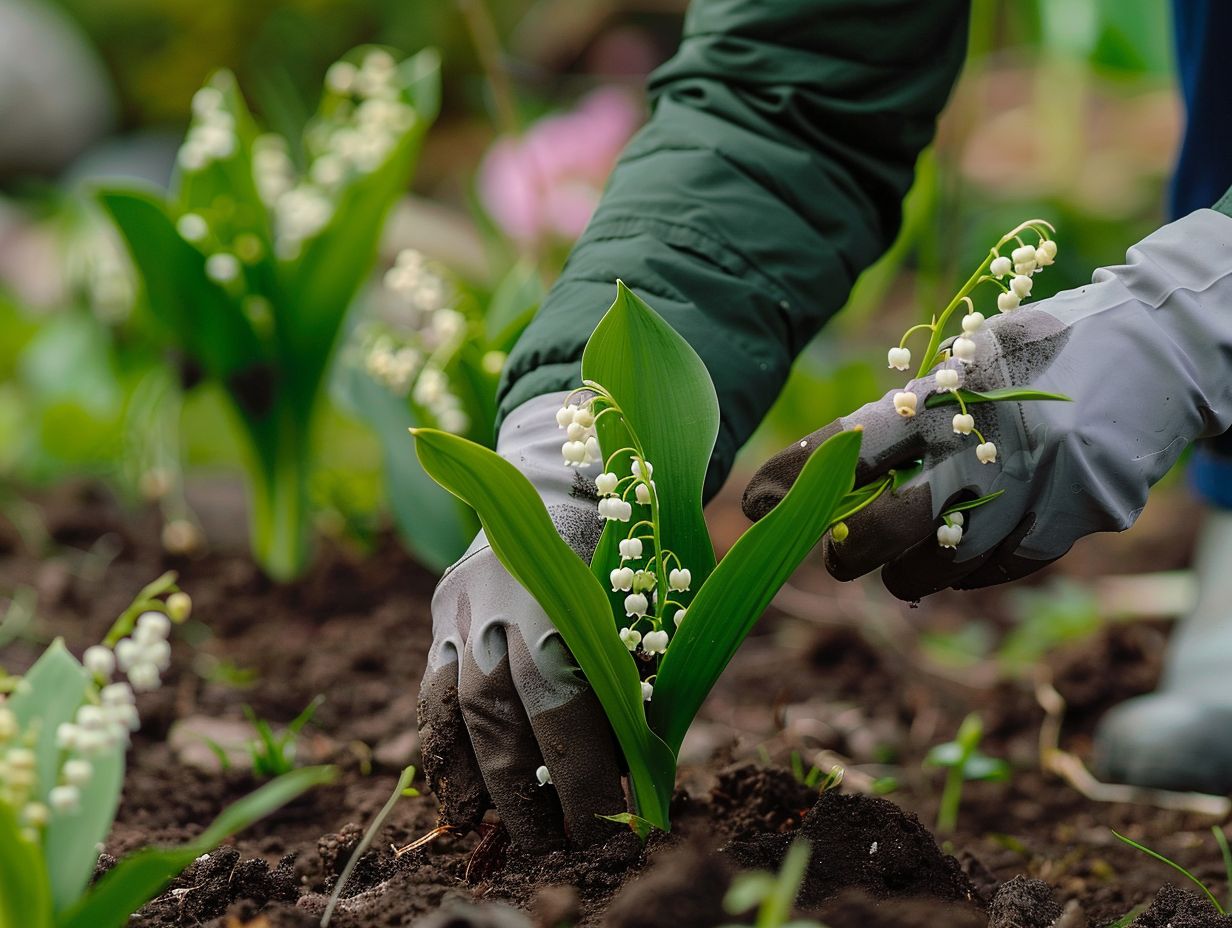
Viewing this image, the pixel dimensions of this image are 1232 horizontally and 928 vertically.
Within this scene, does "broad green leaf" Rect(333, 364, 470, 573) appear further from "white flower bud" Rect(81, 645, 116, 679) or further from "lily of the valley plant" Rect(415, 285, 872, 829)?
"white flower bud" Rect(81, 645, 116, 679)

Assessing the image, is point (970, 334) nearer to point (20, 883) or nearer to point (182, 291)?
point (20, 883)

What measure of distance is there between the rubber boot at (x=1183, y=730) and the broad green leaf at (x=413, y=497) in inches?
35.8

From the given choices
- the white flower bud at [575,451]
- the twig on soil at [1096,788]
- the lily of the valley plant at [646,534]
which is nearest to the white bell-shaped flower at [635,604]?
the lily of the valley plant at [646,534]

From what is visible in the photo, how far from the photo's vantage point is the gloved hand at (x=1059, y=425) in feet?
3.10

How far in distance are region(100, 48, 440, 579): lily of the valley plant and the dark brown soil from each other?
0.80 ft

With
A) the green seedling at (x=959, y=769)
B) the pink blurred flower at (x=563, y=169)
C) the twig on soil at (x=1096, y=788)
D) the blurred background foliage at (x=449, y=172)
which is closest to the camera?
the green seedling at (x=959, y=769)

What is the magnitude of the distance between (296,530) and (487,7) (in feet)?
12.9

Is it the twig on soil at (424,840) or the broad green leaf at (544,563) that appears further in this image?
the twig on soil at (424,840)

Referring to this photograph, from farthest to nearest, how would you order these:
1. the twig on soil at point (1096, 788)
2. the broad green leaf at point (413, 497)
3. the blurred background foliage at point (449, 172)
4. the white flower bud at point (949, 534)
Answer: the blurred background foliage at point (449, 172), the broad green leaf at point (413, 497), the twig on soil at point (1096, 788), the white flower bud at point (949, 534)

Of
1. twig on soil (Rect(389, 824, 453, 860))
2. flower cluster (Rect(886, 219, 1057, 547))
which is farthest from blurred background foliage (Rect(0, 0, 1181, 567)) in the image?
flower cluster (Rect(886, 219, 1057, 547))

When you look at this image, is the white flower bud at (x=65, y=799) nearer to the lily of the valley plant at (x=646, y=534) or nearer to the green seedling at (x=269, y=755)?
Result: the lily of the valley plant at (x=646, y=534)

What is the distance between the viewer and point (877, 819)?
101 centimetres

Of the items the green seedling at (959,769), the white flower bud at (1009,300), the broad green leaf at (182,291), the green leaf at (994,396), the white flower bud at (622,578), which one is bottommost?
the green seedling at (959,769)

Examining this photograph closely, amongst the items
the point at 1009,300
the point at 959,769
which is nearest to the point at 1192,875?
the point at 959,769
